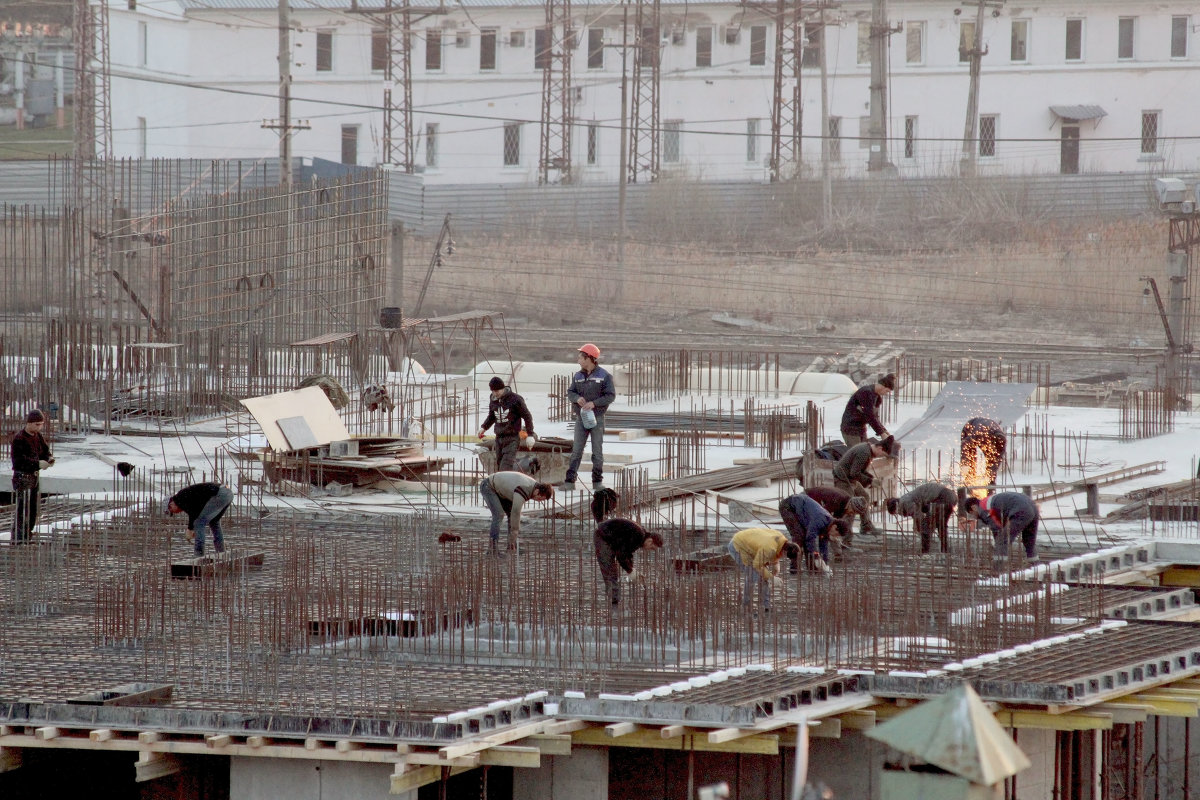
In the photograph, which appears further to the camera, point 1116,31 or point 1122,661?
Answer: point 1116,31

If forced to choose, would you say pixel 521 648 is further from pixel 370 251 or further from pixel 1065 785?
pixel 370 251

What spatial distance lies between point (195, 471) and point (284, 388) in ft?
12.6

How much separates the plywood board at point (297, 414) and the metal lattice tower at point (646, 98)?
1050 inches

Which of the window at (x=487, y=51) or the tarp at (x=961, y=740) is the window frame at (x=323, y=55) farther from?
the tarp at (x=961, y=740)

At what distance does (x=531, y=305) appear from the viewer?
41.6 m

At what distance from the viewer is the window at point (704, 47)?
1921 inches

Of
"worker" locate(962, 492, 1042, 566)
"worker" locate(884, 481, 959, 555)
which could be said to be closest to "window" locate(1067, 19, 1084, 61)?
"worker" locate(884, 481, 959, 555)

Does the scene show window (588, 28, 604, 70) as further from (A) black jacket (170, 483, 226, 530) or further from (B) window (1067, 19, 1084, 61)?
(A) black jacket (170, 483, 226, 530)

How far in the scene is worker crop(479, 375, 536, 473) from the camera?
53.4 feet

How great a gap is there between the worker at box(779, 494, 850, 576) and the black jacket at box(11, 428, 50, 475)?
641 cm

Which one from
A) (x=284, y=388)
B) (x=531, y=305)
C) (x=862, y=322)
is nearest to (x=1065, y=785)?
(x=284, y=388)

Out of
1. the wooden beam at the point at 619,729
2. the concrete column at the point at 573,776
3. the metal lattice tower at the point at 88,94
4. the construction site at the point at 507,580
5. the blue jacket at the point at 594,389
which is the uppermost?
the metal lattice tower at the point at 88,94

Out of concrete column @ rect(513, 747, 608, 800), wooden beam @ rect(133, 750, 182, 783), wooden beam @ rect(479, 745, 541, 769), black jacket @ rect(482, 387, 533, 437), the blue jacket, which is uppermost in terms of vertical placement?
the blue jacket

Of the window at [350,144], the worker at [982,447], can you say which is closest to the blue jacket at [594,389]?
the worker at [982,447]
